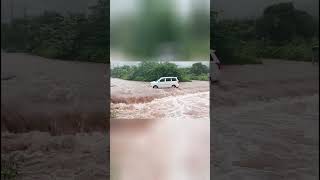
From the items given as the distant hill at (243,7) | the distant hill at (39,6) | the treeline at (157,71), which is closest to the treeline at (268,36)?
the distant hill at (243,7)

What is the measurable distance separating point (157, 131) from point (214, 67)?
54 centimetres

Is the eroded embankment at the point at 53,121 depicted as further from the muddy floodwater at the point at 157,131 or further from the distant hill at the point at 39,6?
the distant hill at the point at 39,6

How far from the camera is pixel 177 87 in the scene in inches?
93.4

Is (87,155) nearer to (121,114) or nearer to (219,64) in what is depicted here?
(121,114)

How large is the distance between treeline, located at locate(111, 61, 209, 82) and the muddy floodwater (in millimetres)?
39

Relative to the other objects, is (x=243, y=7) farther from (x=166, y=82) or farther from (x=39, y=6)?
(x=39, y=6)

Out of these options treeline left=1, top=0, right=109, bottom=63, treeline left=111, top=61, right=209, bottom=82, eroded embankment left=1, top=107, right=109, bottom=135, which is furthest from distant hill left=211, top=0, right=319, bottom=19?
eroded embankment left=1, top=107, right=109, bottom=135

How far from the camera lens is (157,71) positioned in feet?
7.75

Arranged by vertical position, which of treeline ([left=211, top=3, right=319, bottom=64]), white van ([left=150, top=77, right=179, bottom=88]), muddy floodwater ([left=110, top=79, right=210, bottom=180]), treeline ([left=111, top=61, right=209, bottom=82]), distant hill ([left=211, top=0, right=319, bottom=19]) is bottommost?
muddy floodwater ([left=110, top=79, right=210, bottom=180])

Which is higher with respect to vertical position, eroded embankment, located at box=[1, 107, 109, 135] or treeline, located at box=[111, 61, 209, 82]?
treeline, located at box=[111, 61, 209, 82]

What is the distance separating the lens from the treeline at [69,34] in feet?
7.48

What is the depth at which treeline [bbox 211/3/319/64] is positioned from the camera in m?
2.22

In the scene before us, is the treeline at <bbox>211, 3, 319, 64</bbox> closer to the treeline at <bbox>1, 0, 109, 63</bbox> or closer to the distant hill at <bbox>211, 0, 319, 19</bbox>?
the distant hill at <bbox>211, 0, 319, 19</bbox>

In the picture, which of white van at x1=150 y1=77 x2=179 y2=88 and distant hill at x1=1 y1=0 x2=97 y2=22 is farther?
white van at x1=150 y1=77 x2=179 y2=88
